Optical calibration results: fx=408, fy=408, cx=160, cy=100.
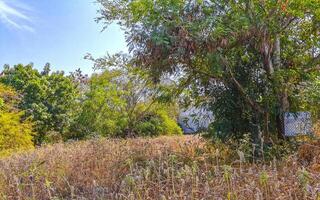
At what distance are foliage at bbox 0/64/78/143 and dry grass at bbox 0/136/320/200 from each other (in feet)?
31.1

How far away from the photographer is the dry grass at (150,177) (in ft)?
11.6

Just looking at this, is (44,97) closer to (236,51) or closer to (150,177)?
(236,51)

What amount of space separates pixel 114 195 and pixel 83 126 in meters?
12.2

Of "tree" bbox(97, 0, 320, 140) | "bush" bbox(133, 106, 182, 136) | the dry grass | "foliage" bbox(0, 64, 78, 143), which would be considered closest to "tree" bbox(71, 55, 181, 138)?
"bush" bbox(133, 106, 182, 136)

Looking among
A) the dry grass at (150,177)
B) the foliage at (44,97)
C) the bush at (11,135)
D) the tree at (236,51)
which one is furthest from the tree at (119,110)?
the tree at (236,51)

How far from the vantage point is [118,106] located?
A: 16250 millimetres

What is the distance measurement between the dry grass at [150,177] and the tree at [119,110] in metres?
8.14

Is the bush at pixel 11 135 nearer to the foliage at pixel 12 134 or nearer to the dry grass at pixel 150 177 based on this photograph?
the foliage at pixel 12 134

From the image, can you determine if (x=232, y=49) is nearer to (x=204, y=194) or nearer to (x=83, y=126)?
(x=204, y=194)

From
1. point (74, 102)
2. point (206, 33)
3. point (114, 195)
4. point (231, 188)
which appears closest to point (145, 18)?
point (206, 33)

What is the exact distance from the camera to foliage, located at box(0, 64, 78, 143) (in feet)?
54.6

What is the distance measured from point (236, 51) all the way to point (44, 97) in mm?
12736

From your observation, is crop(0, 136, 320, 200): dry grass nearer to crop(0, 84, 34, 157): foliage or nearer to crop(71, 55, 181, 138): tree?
crop(0, 84, 34, 157): foliage

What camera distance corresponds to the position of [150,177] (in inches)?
183
